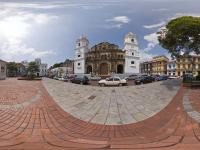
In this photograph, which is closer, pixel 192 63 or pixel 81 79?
pixel 192 63

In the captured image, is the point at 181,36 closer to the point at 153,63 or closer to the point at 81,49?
the point at 81,49

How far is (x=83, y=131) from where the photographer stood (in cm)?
923

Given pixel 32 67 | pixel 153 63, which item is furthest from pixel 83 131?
pixel 32 67

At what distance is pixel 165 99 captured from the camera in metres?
13.3

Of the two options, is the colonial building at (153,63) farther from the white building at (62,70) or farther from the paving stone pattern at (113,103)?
the white building at (62,70)

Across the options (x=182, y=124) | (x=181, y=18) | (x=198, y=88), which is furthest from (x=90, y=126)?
(x=181, y=18)

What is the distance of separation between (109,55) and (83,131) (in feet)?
22.5

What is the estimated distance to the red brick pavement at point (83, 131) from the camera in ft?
25.4

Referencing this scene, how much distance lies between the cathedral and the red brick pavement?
4.05 metres

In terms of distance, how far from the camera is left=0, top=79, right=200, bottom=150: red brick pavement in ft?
25.4

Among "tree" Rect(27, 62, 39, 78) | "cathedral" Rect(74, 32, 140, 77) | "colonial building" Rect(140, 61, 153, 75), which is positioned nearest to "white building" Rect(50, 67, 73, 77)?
"tree" Rect(27, 62, 39, 78)

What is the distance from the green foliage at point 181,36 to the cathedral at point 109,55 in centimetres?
307

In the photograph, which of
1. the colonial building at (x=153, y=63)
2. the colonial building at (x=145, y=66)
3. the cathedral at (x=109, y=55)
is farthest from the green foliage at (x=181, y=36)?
the cathedral at (x=109, y=55)

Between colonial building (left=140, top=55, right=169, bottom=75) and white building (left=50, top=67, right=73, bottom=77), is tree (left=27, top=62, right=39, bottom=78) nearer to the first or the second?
white building (left=50, top=67, right=73, bottom=77)
